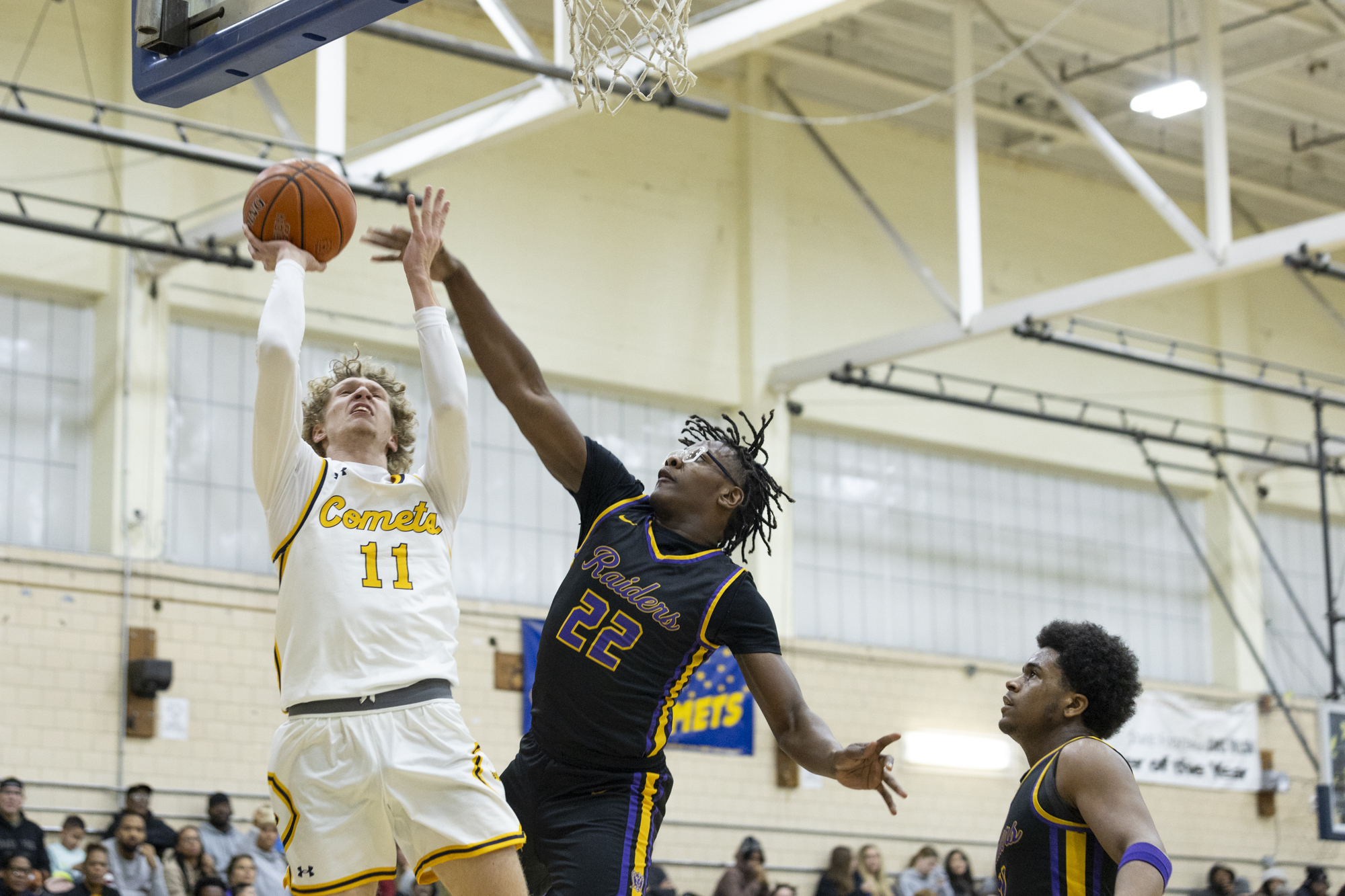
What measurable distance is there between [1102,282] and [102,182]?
27.3 feet

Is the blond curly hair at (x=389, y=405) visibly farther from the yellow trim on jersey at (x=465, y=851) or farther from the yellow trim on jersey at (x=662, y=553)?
the yellow trim on jersey at (x=465, y=851)

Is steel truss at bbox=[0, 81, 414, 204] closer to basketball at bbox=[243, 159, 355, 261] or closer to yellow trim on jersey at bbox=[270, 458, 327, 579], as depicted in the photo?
basketball at bbox=[243, 159, 355, 261]

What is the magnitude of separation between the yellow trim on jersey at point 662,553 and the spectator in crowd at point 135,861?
321 inches

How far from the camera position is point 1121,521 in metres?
20.0

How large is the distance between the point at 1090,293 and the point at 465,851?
11444 mm

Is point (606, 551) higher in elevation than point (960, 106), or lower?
lower

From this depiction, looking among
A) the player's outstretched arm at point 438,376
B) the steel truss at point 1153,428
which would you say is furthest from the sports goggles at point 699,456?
the steel truss at point 1153,428

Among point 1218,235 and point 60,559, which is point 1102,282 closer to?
point 1218,235

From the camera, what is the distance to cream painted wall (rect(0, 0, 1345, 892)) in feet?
44.1

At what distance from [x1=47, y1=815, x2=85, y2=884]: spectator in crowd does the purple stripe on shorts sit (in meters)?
8.26

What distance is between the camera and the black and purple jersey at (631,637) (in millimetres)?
4723

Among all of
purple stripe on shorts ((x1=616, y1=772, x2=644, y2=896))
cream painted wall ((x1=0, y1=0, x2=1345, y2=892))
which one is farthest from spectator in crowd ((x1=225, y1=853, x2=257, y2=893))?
purple stripe on shorts ((x1=616, y1=772, x2=644, y2=896))

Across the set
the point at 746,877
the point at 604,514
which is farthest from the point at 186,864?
the point at 604,514

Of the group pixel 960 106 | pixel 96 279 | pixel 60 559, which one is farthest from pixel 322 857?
pixel 960 106
